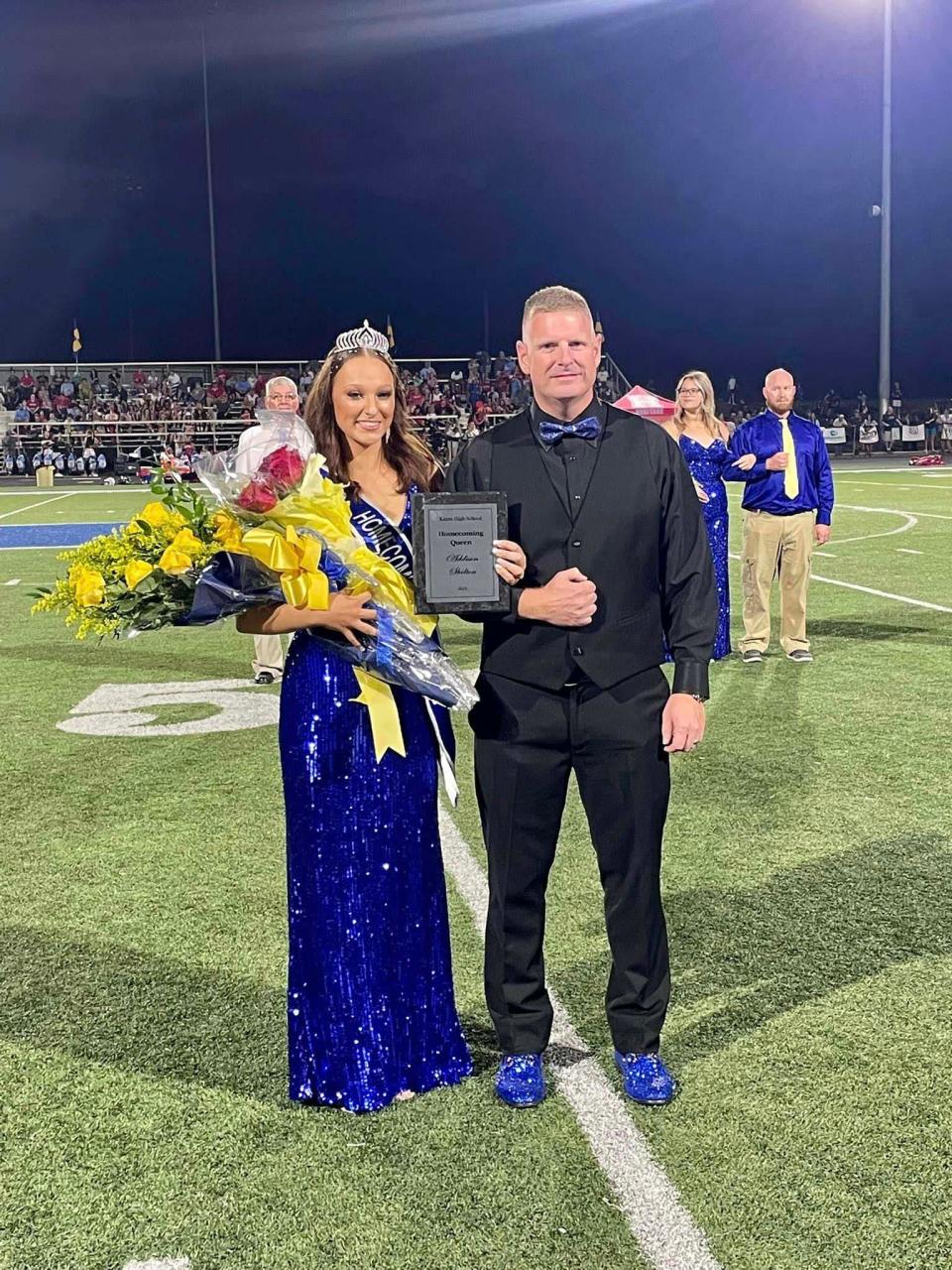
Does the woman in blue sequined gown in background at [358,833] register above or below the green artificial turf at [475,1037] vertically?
above

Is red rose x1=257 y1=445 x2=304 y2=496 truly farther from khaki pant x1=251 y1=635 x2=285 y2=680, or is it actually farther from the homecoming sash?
khaki pant x1=251 y1=635 x2=285 y2=680

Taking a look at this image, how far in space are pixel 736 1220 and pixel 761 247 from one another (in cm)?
7696

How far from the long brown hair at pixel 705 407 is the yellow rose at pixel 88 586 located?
5943 millimetres

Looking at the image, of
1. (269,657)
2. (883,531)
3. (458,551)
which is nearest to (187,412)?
(883,531)

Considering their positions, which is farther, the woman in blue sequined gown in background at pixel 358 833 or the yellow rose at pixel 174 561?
the woman in blue sequined gown in background at pixel 358 833

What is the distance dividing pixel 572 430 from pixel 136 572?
985 millimetres

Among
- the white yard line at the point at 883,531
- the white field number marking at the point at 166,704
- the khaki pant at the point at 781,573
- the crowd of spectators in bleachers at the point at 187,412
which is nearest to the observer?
the white field number marking at the point at 166,704

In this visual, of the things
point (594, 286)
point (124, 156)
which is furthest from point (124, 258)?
point (594, 286)

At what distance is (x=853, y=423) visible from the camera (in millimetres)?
44406

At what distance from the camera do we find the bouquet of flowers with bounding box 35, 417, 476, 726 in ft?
8.01

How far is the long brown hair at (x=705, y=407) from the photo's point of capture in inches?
313

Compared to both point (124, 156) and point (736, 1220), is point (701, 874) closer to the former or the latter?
point (736, 1220)

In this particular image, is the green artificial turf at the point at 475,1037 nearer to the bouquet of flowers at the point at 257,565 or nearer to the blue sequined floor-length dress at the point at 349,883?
the blue sequined floor-length dress at the point at 349,883

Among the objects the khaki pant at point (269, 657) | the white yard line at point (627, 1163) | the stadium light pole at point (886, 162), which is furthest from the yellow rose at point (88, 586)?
the stadium light pole at point (886, 162)
